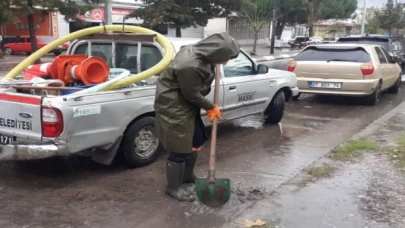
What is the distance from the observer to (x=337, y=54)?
419 inches

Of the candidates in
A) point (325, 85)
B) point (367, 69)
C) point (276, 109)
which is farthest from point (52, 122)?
point (367, 69)

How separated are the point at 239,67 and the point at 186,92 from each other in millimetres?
3159

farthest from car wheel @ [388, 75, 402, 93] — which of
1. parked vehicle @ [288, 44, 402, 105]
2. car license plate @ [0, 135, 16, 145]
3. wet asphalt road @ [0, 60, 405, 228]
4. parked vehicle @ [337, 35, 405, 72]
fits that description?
car license plate @ [0, 135, 16, 145]

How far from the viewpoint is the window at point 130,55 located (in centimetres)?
614

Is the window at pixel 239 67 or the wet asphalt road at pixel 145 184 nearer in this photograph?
the wet asphalt road at pixel 145 184

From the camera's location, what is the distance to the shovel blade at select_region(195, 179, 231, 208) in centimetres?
436

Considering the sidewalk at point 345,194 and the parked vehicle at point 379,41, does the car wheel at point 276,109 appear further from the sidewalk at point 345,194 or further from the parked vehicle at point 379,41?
the parked vehicle at point 379,41

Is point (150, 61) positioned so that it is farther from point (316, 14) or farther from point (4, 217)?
point (316, 14)

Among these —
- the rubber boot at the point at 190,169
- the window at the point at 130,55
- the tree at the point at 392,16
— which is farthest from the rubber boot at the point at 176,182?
the tree at the point at 392,16

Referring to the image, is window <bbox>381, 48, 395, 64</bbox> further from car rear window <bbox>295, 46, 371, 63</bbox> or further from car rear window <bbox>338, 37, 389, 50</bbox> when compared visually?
car rear window <bbox>338, 37, 389, 50</bbox>

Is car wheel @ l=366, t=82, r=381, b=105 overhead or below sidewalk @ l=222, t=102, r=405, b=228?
overhead

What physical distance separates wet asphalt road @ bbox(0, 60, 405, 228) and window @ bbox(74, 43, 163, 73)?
131 centimetres

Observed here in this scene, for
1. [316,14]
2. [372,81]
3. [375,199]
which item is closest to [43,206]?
[375,199]

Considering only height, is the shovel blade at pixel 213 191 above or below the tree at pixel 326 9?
below
